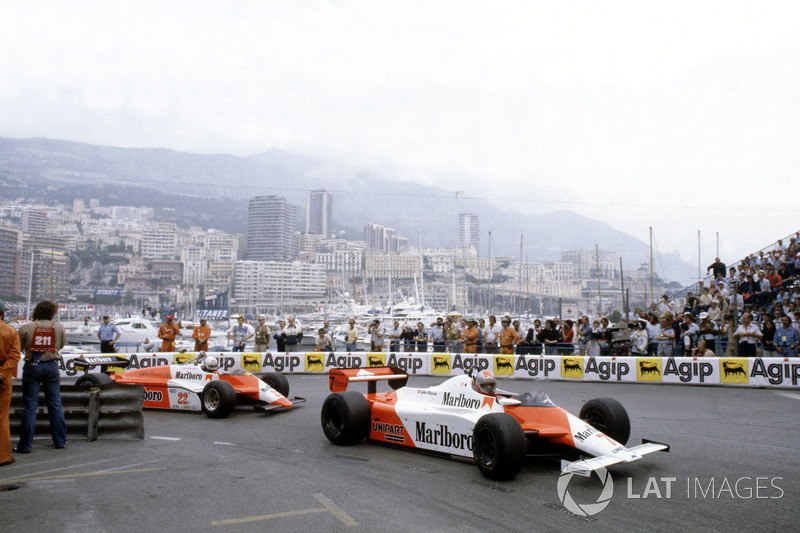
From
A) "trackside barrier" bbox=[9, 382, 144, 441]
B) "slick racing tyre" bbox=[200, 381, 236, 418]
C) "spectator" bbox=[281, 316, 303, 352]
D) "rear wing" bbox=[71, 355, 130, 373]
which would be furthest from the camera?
"spectator" bbox=[281, 316, 303, 352]

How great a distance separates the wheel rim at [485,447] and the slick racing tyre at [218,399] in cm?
563

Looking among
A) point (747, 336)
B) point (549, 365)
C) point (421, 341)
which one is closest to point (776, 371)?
point (747, 336)

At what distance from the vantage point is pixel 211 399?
11.8 meters

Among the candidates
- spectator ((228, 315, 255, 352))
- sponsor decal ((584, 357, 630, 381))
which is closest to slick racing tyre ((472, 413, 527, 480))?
sponsor decal ((584, 357, 630, 381))

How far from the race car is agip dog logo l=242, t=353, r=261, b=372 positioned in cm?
650

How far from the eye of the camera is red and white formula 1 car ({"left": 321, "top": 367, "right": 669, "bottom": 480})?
7.00 meters

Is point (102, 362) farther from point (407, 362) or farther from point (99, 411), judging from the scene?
point (407, 362)

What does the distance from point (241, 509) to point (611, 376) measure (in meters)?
14.0

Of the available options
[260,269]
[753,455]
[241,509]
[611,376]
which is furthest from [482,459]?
[260,269]

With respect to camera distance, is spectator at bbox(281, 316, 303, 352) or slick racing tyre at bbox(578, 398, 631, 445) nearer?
slick racing tyre at bbox(578, 398, 631, 445)

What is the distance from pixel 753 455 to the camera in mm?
8242

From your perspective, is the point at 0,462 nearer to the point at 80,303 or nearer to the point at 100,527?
the point at 100,527

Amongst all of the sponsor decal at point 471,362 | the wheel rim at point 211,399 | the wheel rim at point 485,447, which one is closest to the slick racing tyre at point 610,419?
the wheel rim at point 485,447

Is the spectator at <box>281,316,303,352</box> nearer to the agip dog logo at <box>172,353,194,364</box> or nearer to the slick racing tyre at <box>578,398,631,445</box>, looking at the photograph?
the agip dog logo at <box>172,353,194,364</box>
